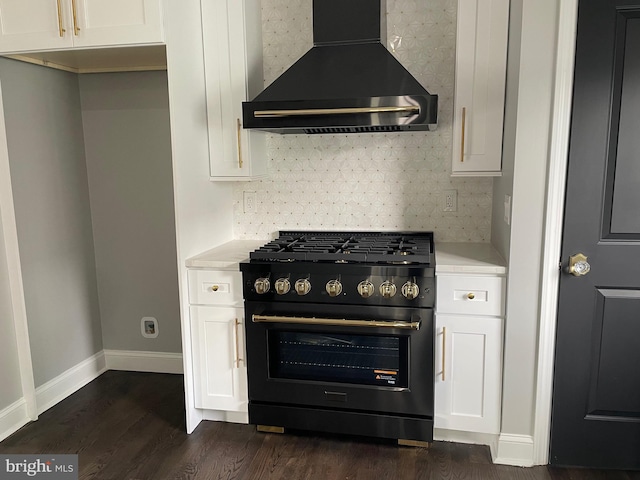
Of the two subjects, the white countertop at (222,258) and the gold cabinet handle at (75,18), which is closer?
the gold cabinet handle at (75,18)

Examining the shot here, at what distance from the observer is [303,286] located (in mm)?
2328

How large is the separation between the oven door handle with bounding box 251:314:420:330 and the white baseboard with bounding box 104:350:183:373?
3.59 feet

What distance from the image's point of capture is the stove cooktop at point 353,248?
2.30 m

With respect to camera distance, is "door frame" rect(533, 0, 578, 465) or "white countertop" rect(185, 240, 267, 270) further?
"white countertop" rect(185, 240, 267, 270)

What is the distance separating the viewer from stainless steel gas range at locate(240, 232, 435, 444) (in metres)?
2.28

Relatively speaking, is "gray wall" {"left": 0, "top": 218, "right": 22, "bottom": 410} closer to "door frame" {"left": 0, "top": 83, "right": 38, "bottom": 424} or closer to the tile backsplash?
"door frame" {"left": 0, "top": 83, "right": 38, "bottom": 424}

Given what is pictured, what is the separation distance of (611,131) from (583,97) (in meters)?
0.18

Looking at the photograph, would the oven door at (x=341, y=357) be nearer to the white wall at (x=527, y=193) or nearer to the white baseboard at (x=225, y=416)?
the white baseboard at (x=225, y=416)

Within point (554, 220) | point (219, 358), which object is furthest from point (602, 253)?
point (219, 358)

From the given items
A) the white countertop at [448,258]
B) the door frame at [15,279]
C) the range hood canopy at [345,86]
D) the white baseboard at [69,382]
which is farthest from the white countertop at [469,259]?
the white baseboard at [69,382]

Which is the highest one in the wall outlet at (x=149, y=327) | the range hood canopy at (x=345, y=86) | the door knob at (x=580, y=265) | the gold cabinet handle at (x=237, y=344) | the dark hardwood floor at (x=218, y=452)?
the range hood canopy at (x=345, y=86)

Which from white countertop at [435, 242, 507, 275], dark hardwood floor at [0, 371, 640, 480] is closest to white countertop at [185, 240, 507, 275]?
white countertop at [435, 242, 507, 275]

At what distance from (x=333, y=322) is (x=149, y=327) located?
148cm

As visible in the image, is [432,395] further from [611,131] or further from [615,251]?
[611,131]
